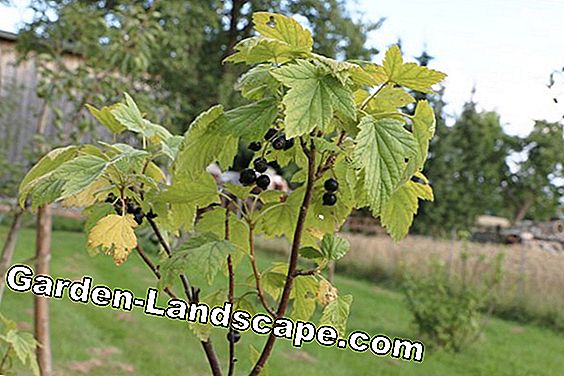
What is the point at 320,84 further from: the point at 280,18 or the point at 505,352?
the point at 505,352

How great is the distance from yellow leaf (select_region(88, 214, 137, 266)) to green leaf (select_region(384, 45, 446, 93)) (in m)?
0.36

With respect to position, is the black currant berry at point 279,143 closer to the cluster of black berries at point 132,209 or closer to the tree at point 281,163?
the tree at point 281,163

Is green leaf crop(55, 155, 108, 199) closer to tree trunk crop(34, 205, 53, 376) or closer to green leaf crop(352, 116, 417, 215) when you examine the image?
green leaf crop(352, 116, 417, 215)

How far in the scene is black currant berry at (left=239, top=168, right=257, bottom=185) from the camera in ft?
2.78

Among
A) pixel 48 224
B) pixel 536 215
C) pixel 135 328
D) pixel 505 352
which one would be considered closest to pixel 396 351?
pixel 48 224

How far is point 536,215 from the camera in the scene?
71.9ft

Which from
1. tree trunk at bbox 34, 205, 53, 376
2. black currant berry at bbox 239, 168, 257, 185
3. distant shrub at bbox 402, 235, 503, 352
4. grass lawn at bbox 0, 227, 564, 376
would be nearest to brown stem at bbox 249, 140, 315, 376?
black currant berry at bbox 239, 168, 257, 185

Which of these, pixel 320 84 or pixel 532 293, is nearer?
pixel 320 84

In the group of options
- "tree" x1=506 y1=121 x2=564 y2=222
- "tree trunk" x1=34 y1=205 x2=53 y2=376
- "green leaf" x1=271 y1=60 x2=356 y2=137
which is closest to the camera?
"green leaf" x1=271 y1=60 x2=356 y2=137

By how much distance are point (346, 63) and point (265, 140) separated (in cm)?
16

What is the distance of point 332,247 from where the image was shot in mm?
826

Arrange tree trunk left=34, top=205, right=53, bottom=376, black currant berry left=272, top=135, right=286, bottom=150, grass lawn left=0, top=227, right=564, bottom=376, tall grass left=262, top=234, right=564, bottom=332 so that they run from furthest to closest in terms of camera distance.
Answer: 1. tall grass left=262, top=234, right=564, bottom=332
2. grass lawn left=0, top=227, right=564, bottom=376
3. tree trunk left=34, top=205, right=53, bottom=376
4. black currant berry left=272, top=135, right=286, bottom=150

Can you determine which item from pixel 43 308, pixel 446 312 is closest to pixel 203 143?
pixel 43 308

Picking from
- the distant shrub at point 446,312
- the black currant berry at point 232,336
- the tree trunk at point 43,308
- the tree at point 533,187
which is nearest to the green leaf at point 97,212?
the black currant berry at point 232,336
